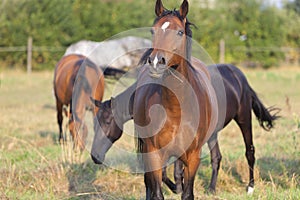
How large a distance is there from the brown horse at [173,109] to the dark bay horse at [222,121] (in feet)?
4.09

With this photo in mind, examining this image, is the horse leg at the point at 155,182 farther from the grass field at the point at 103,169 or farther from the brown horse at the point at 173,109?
the grass field at the point at 103,169

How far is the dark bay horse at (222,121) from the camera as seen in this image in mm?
5941

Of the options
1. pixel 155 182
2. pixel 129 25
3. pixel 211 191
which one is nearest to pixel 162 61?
pixel 155 182

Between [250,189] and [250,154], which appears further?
[250,154]

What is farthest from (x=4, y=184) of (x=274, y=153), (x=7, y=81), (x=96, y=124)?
(x=7, y=81)

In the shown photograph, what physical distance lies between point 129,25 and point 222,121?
20971 mm

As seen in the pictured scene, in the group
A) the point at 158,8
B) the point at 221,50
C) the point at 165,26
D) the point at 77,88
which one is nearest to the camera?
the point at 165,26

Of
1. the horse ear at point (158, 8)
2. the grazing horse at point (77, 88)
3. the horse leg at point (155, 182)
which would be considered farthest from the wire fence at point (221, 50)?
the horse ear at point (158, 8)

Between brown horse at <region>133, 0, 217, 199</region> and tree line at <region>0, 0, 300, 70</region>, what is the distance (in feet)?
57.9

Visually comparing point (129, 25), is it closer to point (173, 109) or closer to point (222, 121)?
point (222, 121)

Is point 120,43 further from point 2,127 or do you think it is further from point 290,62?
point 290,62

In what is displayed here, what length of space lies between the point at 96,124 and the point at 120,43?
39.0 feet

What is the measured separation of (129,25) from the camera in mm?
26703

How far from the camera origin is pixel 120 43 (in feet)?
58.3
